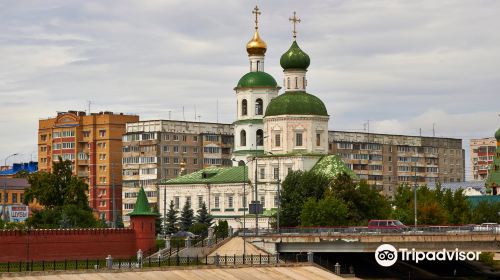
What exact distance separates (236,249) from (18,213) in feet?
238

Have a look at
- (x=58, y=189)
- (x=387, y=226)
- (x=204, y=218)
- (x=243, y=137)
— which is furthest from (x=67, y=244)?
(x=243, y=137)

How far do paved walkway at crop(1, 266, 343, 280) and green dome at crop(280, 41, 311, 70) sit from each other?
4966 cm

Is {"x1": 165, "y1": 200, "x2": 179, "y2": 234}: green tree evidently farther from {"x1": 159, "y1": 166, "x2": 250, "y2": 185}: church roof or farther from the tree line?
the tree line

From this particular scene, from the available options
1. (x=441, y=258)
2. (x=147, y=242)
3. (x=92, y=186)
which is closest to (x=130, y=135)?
(x=92, y=186)

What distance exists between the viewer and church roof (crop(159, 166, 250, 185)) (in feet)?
501

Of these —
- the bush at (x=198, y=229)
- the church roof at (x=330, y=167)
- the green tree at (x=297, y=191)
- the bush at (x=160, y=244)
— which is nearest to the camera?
the bush at (x=160, y=244)

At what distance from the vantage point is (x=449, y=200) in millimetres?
139750

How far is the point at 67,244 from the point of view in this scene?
102375 millimetres

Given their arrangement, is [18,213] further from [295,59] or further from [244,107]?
[295,59]

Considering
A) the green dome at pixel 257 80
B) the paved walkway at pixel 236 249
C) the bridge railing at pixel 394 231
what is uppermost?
the green dome at pixel 257 80

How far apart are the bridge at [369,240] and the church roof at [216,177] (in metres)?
43.1

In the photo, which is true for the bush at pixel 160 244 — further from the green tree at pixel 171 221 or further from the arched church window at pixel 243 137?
the arched church window at pixel 243 137

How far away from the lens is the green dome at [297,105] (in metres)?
144

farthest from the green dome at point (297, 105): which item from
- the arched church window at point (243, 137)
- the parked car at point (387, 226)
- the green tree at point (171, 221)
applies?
the parked car at point (387, 226)
